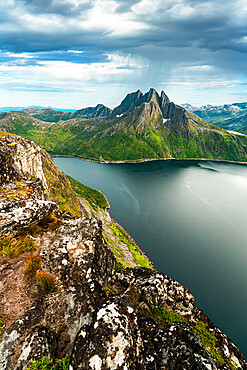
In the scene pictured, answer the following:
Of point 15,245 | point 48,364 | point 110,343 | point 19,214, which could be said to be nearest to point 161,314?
point 110,343

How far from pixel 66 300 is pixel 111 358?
402cm

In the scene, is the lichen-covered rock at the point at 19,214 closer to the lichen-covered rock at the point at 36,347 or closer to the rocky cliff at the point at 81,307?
the rocky cliff at the point at 81,307

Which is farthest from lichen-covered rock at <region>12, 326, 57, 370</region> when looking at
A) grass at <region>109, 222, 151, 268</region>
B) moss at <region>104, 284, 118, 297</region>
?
grass at <region>109, 222, 151, 268</region>

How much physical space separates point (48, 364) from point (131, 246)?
69271mm

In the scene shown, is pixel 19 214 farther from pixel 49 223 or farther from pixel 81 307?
pixel 81 307

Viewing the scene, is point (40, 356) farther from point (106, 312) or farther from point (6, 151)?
point (6, 151)

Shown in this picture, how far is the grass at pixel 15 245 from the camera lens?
40.5 feet

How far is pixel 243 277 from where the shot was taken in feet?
205

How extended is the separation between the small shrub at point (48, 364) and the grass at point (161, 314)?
308 inches

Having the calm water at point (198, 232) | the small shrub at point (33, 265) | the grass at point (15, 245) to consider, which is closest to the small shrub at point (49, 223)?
the grass at point (15, 245)

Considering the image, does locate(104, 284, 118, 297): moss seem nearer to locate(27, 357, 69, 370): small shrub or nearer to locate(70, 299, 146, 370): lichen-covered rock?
locate(70, 299, 146, 370): lichen-covered rock

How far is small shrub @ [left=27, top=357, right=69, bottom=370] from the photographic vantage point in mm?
7048

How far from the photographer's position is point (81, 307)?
382 inches

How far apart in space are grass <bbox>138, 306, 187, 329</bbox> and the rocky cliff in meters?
0.08
